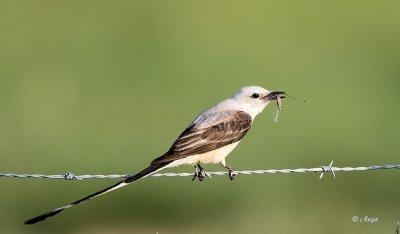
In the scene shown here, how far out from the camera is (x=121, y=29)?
19.8m

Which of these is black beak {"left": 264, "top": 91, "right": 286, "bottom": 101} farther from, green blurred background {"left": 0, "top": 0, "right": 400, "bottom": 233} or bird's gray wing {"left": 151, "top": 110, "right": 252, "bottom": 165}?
green blurred background {"left": 0, "top": 0, "right": 400, "bottom": 233}

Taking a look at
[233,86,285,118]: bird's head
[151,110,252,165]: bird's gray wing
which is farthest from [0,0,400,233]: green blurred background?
[151,110,252,165]: bird's gray wing

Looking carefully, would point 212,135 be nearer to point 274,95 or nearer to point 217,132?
point 217,132

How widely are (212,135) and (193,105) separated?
675cm

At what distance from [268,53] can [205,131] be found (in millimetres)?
9672

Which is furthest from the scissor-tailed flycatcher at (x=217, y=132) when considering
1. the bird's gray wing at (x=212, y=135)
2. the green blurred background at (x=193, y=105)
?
the green blurred background at (x=193, y=105)

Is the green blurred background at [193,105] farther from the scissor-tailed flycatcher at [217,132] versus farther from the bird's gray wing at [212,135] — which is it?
the bird's gray wing at [212,135]

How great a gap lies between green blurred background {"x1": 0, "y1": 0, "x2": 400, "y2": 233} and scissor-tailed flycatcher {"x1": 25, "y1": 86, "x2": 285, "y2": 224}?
7.90ft

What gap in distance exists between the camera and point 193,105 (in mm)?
15680

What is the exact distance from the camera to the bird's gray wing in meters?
8.64

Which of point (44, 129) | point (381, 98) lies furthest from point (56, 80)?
point (381, 98)

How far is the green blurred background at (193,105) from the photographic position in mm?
12359

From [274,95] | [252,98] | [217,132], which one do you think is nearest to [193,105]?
[252,98]

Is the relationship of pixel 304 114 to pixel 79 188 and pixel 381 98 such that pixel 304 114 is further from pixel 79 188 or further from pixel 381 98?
pixel 79 188
